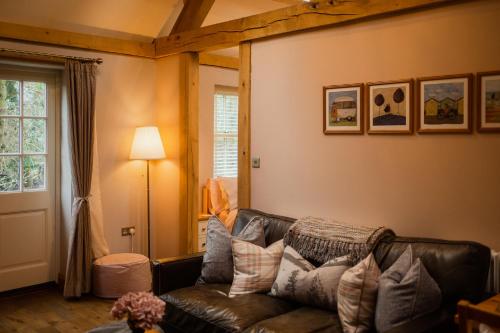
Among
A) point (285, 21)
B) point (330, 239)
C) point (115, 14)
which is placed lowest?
point (330, 239)

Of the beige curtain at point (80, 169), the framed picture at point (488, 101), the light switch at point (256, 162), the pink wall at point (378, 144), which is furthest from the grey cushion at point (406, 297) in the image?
the beige curtain at point (80, 169)

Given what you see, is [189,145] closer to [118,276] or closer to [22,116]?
[118,276]

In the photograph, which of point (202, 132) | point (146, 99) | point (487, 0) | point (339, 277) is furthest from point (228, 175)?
point (487, 0)

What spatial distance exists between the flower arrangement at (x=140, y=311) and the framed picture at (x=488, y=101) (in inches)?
79.3

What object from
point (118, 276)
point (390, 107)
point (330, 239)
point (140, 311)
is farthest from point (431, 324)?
point (118, 276)

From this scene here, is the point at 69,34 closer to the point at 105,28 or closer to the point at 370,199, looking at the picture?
the point at 105,28

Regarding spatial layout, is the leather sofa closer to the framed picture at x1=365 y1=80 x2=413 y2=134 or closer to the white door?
the framed picture at x1=365 y1=80 x2=413 y2=134

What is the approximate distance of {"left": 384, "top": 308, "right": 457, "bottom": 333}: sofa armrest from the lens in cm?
232

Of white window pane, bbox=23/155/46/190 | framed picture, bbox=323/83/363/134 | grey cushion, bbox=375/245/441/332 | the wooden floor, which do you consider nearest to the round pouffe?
the wooden floor

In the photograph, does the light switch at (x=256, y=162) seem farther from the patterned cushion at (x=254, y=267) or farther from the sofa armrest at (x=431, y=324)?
A: the sofa armrest at (x=431, y=324)

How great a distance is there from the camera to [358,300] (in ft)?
8.72

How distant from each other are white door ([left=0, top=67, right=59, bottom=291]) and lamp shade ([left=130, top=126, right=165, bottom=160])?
29.4 inches

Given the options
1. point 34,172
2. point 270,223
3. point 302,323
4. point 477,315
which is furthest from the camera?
point 34,172

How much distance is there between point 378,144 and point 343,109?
14.9 inches
